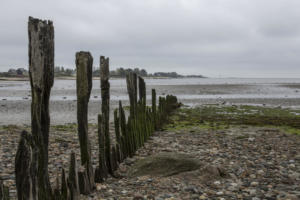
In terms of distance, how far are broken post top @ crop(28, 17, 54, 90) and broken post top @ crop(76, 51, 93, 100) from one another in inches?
40.0

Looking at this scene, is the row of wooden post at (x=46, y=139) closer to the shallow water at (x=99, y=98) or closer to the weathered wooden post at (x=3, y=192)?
the weathered wooden post at (x=3, y=192)

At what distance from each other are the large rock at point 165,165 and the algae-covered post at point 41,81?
2.75 meters

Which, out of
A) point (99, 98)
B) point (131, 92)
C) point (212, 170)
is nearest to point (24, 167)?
point (212, 170)

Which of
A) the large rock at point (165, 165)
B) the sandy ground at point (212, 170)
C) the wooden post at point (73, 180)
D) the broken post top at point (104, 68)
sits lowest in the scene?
the sandy ground at point (212, 170)

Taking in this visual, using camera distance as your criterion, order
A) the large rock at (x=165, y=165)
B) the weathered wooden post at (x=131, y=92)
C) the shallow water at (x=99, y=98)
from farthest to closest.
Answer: the shallow water at (x=99, y=98), the weathered wooden post at (x=131, y=92), the large rock at (x=165, y=165)

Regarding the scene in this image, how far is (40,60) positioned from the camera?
3.56m

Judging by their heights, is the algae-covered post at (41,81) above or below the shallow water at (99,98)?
above

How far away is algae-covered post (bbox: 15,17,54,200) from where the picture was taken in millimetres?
3482

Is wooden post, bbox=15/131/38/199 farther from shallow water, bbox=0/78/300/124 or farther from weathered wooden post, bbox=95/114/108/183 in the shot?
shallow water, bbox=0/78/300/124

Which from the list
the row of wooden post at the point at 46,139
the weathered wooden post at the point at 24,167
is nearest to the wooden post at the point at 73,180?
the row of wooden post at the point at 46,139

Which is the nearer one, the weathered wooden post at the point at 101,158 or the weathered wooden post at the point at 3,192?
the weathered wooden post at the point at 3,192

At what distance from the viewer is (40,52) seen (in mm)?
3529

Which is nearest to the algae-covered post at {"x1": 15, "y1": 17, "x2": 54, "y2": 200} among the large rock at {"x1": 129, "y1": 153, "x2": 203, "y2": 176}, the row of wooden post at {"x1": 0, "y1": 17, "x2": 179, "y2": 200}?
the row of wooden post at {"x1": 0, "y1": 17, "x2": 179, "y2": 200}

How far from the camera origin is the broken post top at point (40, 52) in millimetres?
3455
